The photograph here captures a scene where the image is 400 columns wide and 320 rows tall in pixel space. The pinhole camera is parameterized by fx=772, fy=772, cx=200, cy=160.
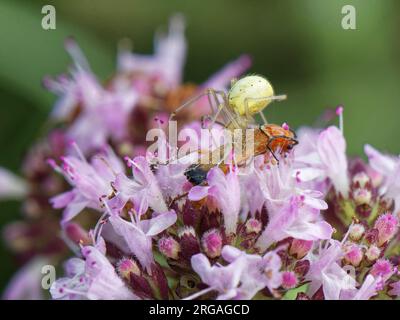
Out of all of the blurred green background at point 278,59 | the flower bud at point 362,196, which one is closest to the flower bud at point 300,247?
the flower bud at point 362,196

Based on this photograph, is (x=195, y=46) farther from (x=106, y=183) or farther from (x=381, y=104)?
(x=106, y=183)

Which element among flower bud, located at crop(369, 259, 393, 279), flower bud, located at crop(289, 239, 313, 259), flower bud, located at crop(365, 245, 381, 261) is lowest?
→ flower bud, located at crop(369, 259, 393, 279)

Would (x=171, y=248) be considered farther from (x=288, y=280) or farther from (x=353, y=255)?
(x=353, y=255)

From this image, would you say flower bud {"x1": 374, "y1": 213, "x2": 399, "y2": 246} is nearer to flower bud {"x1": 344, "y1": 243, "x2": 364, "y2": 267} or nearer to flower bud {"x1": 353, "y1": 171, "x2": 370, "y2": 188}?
flower bud {"x1": 344, "y1": 243, "x2": 364, "y2": 267}

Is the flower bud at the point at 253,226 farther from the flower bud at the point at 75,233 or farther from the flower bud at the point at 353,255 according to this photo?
the flower bud at the point at 75,233

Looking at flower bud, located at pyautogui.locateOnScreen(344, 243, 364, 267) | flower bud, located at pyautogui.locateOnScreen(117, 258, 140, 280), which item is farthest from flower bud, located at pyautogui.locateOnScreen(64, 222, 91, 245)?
flower bud, located at pyautogui.locateOnScreen(344, 243, 364, 267)

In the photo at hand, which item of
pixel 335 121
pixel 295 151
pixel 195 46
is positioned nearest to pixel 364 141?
pixel 335 121
